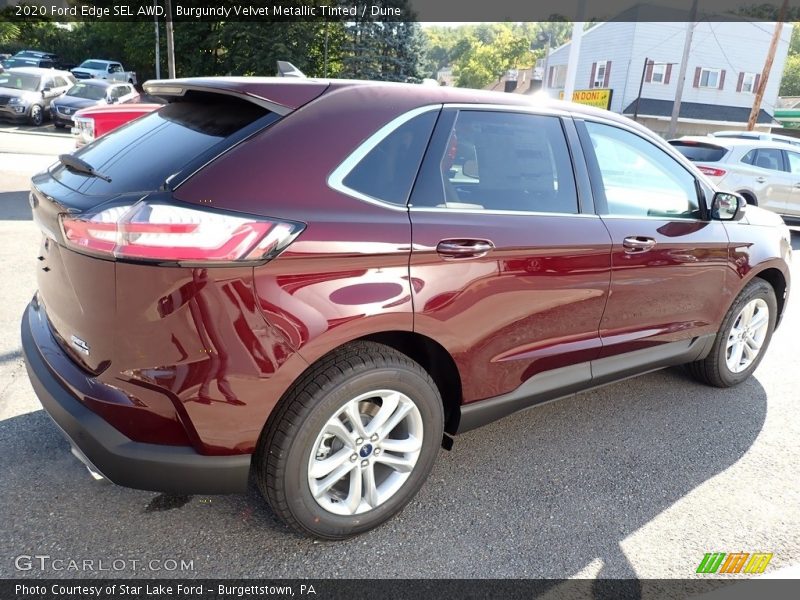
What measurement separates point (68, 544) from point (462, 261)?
1.88 meters

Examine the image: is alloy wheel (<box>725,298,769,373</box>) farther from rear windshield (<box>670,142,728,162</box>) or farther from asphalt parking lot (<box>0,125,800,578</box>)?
rear windshield (<box>670,142,728,162</box>)

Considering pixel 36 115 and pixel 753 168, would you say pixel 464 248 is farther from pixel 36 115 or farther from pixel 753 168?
pixel 36 115

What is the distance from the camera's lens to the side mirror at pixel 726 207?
144 inches

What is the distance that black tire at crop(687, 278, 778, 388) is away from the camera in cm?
399

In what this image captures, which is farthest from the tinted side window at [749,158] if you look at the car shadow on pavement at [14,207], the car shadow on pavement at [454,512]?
the car shadow on pavement at [14,207]

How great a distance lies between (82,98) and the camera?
18.8 meters

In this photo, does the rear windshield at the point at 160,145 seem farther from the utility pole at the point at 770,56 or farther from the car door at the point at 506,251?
the utility pole at the point at 770,56

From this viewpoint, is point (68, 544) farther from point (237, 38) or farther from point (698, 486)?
point (237, 38)

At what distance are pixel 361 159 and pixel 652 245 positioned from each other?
176 cm

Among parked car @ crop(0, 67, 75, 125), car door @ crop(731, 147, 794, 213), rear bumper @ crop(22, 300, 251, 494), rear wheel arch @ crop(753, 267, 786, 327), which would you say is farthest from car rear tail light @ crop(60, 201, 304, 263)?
parked car @ crop(0, 67, 75, 125)

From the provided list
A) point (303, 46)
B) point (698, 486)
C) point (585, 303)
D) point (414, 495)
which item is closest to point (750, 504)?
point (698, 486)

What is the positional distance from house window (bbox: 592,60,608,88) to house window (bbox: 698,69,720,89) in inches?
256

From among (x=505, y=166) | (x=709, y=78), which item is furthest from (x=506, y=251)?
(x=709, y=78)

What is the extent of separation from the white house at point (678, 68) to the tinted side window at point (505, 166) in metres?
38.8
